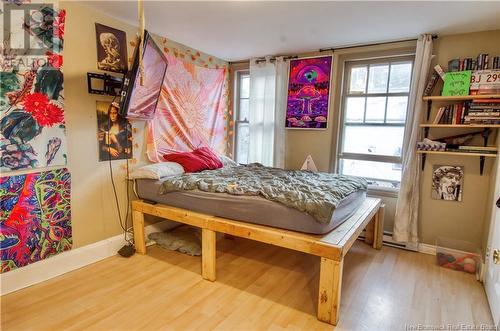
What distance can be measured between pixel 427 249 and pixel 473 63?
187 cm

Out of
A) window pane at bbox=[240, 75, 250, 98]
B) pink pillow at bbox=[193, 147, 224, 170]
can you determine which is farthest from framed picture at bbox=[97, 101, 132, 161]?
window pane at bbox=[240, 75, 250, 98]

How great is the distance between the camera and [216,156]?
3576mm

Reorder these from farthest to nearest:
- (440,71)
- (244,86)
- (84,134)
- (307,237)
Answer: (244,86), (440,71), (84,134), (307,237)

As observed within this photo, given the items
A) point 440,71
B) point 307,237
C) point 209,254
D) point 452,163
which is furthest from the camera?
point 452,163

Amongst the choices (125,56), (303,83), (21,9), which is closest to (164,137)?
(125,56)

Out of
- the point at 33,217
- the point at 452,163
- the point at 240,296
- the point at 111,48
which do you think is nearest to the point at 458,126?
the point at 452,163

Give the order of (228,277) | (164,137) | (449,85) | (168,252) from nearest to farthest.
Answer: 1. (228,277)
2. (449,85)
3. (168,252)
4. (164,137)

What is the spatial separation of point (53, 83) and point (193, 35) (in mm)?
1466

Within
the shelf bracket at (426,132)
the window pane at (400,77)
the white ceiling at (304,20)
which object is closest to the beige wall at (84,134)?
the white ceiling at (304,20)

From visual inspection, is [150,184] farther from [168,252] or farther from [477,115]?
[477,115]

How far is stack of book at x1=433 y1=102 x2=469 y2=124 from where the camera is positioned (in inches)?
103

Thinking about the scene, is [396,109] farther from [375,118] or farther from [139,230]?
[139,230]

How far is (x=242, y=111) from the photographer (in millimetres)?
4238

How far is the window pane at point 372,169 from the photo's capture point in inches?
127
